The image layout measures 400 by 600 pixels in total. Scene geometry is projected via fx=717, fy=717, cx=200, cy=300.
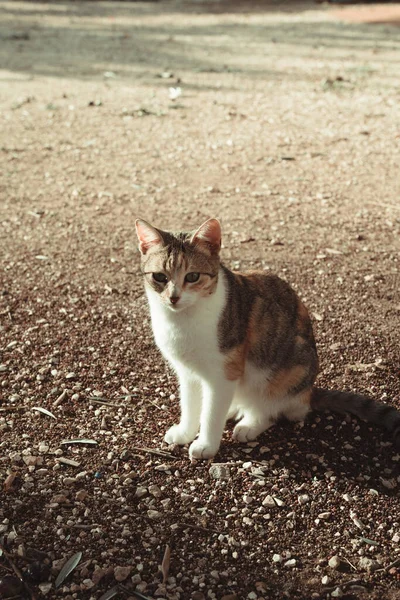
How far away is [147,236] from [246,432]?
3.86ft

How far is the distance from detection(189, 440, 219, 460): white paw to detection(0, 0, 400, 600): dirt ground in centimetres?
8

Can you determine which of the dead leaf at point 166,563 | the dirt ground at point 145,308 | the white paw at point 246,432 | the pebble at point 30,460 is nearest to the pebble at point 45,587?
the dirt ground at point 145,308

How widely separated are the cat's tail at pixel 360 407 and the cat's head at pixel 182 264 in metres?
0.95

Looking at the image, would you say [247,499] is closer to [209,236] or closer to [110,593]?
[110,593]

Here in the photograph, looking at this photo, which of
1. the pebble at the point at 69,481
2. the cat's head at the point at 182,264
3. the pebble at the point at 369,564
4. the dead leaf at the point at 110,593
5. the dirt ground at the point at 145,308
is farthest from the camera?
the pebble at the point at 69,481

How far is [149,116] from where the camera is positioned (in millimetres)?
8961

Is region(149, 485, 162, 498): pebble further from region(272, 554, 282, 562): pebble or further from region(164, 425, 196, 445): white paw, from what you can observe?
region(272, 554, 282, 562): pebble

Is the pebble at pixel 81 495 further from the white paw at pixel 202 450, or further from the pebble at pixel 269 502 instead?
the pebble at pixel 269 502

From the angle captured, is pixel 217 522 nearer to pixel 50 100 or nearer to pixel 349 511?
pixel 349 511

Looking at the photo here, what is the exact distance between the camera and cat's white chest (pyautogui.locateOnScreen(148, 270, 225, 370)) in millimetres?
3467

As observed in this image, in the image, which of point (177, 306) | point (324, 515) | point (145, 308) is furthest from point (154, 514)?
point (145, 308)

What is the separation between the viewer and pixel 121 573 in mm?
3010

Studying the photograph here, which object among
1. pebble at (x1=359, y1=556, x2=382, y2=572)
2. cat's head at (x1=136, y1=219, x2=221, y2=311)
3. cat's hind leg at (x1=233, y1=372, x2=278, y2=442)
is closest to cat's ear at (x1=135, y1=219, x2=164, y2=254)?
cat's head at (x1=136, y1=219, x2=221, y2=311)

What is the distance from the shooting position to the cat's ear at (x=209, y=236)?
3523 millimetres
